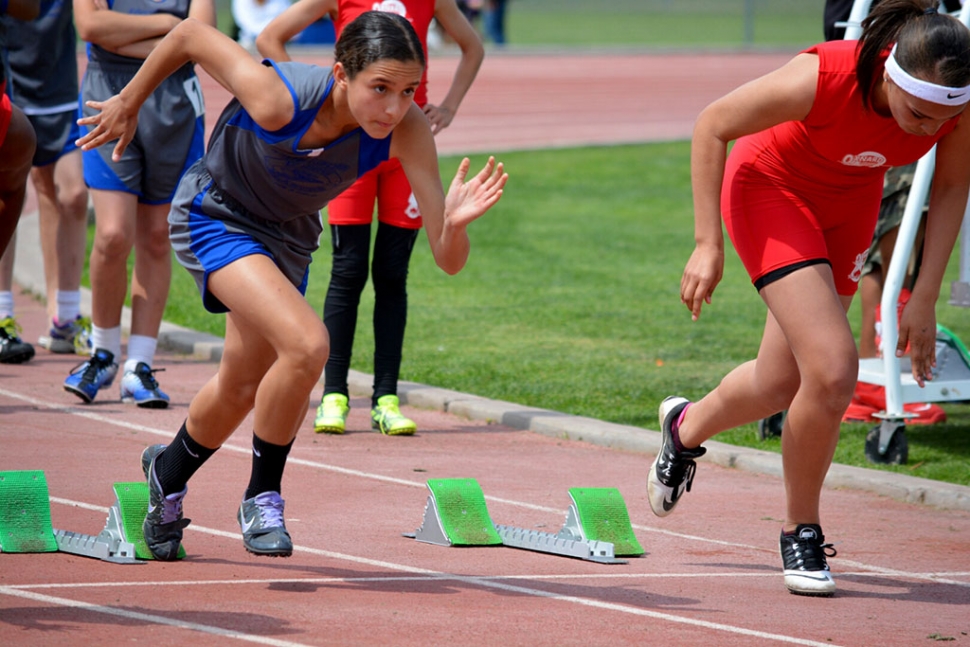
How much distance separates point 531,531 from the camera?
5.52 m

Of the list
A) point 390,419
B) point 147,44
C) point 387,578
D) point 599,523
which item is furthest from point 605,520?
point 147,44

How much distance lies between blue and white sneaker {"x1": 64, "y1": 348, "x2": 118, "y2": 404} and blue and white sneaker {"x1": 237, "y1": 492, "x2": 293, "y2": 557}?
9.91ft

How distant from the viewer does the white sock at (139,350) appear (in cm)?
771

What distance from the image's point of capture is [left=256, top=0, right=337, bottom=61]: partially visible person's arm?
7.19m

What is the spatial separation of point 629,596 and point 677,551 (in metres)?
0.76

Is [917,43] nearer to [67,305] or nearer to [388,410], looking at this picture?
[388,410]

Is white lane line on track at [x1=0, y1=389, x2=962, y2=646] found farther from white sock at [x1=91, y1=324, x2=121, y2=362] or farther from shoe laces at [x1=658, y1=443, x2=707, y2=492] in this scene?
white sock at [x1=91, y1=324, x2=121, y2=362]

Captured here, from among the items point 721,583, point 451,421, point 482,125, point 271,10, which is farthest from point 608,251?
point 482,125

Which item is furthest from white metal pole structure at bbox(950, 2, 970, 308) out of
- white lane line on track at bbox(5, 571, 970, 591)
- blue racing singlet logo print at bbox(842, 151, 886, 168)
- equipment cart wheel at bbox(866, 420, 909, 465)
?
blue racing singlet logo print at bbox(842, 151, 886, 168)

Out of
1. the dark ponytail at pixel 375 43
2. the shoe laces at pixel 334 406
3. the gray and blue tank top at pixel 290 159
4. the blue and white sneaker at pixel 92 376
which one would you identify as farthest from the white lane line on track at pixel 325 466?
the dark ponytail at pixel 375 43

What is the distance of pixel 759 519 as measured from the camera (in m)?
6.09

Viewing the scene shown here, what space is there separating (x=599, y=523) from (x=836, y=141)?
5.54 ft

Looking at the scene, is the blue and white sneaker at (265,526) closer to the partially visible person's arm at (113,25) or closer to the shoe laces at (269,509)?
the shoe laces at (269,509)

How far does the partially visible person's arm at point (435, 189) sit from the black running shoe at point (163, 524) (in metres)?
1.25
